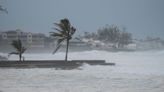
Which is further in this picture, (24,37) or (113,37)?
(113,37)

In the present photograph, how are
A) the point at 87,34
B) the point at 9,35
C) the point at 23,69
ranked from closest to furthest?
the point at 23,69 → the point at 9,35 → the point at 87,34

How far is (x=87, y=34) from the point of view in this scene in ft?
460

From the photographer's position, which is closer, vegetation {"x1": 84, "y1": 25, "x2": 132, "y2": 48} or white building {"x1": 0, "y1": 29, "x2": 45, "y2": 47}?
white building {"x1": 0, "y1": 29, "x2": 45, "y2": 47}

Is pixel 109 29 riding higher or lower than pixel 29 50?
higher

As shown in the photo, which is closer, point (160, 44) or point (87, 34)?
point (87, 34)

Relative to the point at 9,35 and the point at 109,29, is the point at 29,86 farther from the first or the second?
the point at 109,29

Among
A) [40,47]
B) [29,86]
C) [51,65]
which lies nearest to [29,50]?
[40,47]

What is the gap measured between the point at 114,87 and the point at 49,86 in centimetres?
341

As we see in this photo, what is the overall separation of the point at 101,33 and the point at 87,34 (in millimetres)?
10563

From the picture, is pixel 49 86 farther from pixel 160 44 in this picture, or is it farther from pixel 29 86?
pixel 160 44

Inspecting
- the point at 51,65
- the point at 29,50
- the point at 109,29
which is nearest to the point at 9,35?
the point at 29,50

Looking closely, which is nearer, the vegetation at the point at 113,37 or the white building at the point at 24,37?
the white building at the point at 24,37

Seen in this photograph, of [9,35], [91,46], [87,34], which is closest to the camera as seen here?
[9,35]

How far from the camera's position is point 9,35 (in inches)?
3698
